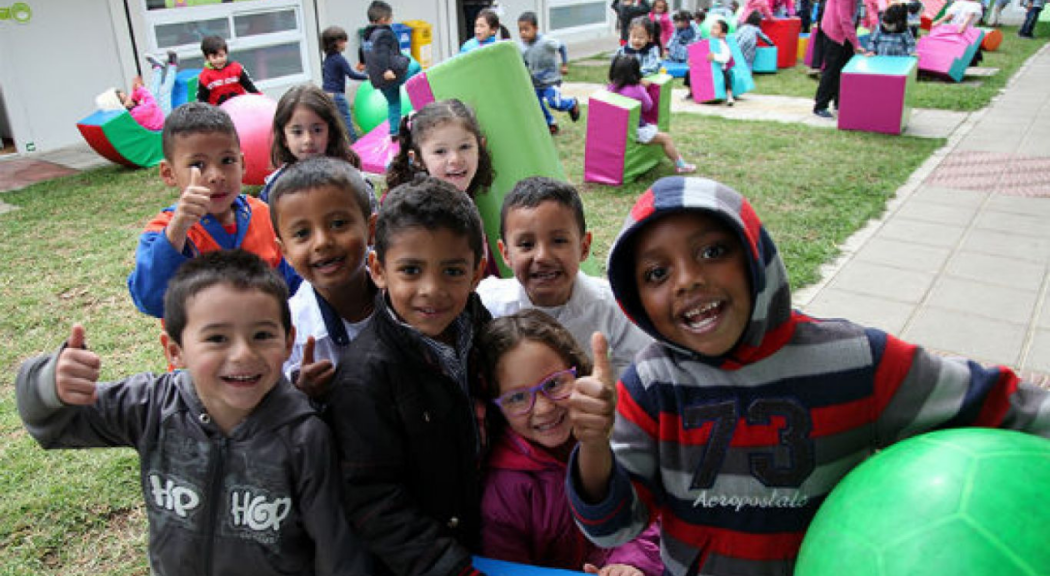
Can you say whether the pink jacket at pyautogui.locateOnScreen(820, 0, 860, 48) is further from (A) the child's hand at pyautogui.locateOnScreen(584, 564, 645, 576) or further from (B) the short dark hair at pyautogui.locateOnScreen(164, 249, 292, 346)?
(B) the short dark hair at pyautogui.locateOnScreen(164, 249, 292, 346)

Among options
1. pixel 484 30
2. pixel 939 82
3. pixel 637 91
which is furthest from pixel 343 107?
pixel 939 82

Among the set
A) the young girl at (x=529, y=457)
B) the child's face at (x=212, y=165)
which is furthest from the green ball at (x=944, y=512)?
the child's face at (x=212, y=165)

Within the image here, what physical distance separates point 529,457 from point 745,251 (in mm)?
867

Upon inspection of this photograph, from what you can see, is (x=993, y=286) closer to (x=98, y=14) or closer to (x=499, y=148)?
(x=499, y=148)

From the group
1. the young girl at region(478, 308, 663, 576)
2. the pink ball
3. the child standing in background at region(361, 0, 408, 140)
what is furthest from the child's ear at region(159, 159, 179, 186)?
the child standing in background at region(361, 0, 408, 140)

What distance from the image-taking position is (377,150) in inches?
307

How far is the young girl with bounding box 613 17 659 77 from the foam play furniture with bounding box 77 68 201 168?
496 centimetres

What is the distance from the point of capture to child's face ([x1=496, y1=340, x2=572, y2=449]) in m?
1.93

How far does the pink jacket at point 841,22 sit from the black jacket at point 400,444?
9.49 m

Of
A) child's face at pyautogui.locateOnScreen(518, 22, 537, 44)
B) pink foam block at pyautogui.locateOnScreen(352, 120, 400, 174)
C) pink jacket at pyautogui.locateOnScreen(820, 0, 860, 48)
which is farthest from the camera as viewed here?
child's face at pyautogui.locateOnScreen(518, 22, 537, 44)

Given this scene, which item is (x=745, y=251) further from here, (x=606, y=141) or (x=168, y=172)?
(x=606, y=141)

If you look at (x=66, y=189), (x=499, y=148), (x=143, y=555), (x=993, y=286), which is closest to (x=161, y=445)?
(x=143, y=555)

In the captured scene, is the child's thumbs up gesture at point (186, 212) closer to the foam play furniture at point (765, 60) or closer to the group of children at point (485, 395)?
the group of children at point (485, 395)

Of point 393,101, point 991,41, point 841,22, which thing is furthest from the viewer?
point 991,41
